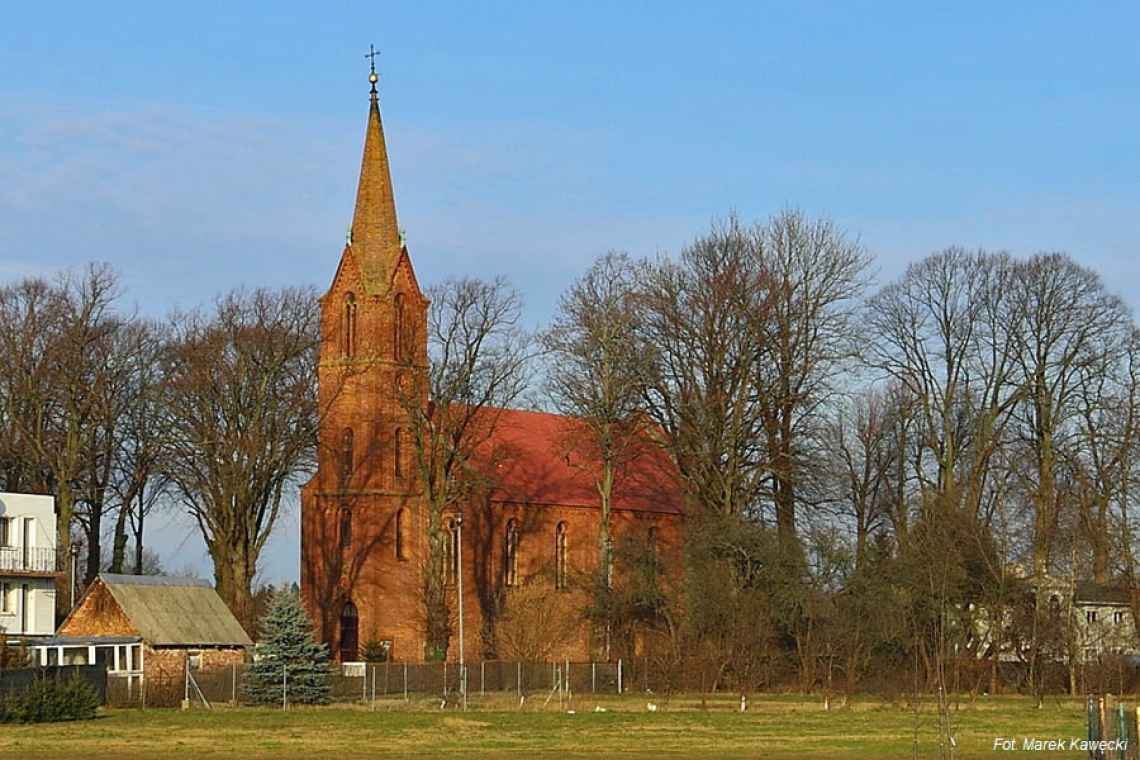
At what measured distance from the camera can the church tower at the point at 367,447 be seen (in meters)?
81.5

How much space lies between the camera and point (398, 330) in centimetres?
8288

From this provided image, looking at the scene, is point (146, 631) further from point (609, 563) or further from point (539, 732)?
point (539, 732)

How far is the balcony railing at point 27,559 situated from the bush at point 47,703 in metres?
20.1

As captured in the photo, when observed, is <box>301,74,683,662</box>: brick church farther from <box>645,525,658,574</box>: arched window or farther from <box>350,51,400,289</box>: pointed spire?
<box>645,525,658,574</box>: arched window

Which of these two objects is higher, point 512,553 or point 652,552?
point 512,553

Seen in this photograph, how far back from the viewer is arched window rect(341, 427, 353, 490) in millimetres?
82688

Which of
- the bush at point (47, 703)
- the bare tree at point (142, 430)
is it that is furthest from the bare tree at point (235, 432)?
the bush at point (47, 703)

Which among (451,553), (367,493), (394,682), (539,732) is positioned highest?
(367,493)

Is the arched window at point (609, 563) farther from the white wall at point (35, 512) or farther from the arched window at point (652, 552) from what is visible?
the white wall at point (35, 512)

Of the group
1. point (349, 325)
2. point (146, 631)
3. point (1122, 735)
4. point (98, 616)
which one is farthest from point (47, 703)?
point (349, 325)

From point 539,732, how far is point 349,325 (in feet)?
139

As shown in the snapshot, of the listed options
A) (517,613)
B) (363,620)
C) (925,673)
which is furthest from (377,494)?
(925,673)

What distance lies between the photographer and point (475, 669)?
64.6 m

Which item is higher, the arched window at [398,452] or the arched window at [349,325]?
the arched window at [349,325]
